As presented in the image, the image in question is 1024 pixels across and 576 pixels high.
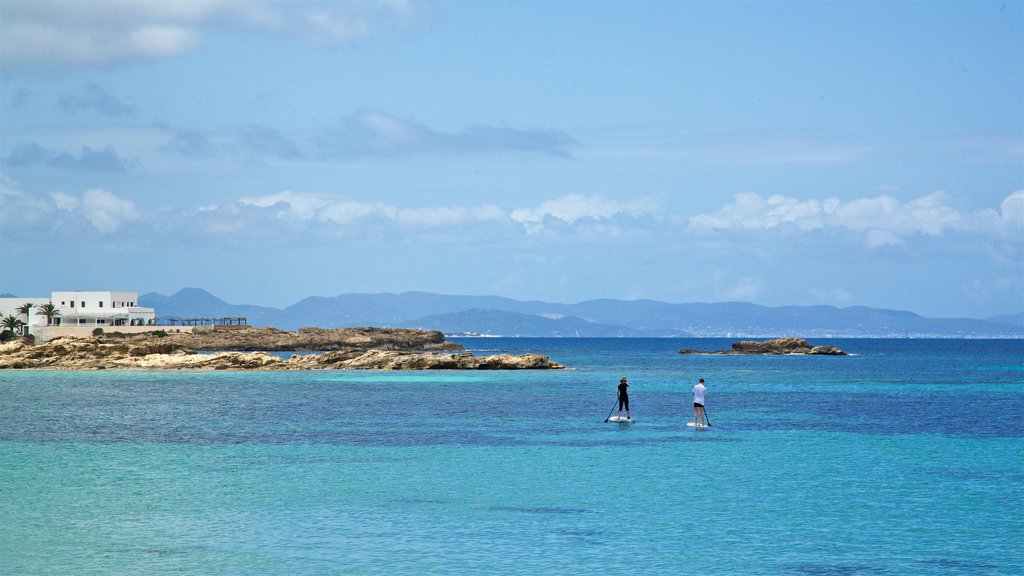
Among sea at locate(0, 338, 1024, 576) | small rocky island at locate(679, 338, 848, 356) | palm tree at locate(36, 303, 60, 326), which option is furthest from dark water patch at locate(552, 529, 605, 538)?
palm tree at locate(36, 303, 60, 326)

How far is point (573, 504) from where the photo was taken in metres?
27.0

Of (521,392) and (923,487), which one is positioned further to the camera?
(521,392)

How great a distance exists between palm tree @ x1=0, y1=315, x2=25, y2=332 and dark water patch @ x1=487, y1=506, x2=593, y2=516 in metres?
156

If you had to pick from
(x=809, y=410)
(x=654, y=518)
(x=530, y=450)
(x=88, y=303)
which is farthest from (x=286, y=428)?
(x=88, y=303)

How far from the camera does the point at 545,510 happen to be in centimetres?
2608

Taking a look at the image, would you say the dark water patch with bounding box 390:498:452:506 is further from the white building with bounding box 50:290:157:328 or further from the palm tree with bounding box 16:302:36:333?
the palm tree with bounding box 16:302:36:333

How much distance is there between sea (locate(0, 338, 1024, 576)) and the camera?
2108 cm

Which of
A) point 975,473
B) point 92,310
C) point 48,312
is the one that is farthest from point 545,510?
point 92,310

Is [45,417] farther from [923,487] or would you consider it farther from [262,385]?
[923,487]

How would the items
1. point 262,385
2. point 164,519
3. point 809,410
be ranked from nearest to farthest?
point 164,519, point 809,410, point 262,385

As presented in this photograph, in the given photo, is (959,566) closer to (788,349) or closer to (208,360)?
Result: (208,360)

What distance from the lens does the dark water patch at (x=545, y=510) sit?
25688mm

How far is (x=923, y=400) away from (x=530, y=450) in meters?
40.3

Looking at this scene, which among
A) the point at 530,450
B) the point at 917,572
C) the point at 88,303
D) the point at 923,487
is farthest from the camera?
the point at 88,303
